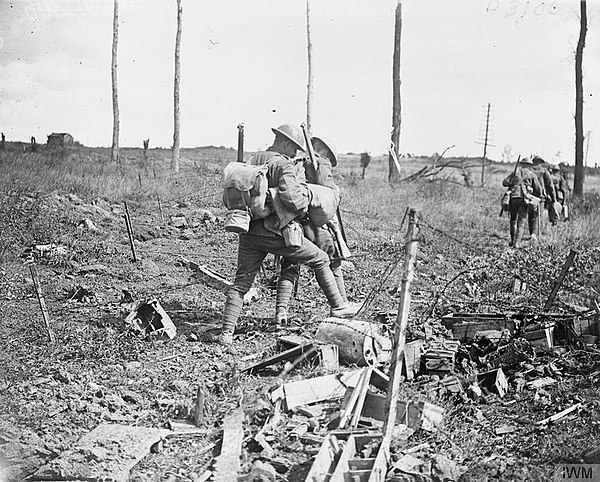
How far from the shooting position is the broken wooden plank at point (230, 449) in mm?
4648

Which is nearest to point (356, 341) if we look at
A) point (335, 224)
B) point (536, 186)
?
point (335, 224)

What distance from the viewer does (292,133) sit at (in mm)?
8102

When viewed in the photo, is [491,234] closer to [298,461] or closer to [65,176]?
[65,176]

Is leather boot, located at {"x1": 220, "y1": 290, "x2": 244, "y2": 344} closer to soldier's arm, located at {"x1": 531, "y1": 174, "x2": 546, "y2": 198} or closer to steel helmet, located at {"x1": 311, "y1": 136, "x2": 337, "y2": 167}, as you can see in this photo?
steel helmet, located at {"x1": 311, "y1": 136, "x2": 337, "y2": 167}

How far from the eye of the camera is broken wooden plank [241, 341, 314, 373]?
21.9 ft

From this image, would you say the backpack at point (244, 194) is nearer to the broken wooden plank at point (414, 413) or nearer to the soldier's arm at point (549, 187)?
the broken wooden plank at point (414, 413)

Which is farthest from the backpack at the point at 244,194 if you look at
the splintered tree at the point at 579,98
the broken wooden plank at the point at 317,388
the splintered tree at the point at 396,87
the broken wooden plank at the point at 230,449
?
the splintered tree at the point at 396,87

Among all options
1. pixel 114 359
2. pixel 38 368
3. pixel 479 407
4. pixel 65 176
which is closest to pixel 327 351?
pixel 479 407

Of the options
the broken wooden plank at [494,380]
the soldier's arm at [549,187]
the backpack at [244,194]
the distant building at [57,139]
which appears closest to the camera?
the broken wooden plank at [494,380]

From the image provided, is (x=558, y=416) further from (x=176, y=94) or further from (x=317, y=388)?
(x=176, y=94)

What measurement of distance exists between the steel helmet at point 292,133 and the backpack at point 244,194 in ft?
2.25

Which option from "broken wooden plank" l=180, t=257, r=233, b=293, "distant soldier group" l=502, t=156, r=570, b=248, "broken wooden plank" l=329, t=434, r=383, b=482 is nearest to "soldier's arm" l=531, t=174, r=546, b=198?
"distant soldier group" l=502, t=156, r=570, b=248

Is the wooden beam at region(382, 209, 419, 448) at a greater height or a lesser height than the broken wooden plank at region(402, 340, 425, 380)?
greater

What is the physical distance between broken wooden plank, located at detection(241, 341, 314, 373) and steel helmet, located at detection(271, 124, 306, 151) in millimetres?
2493
